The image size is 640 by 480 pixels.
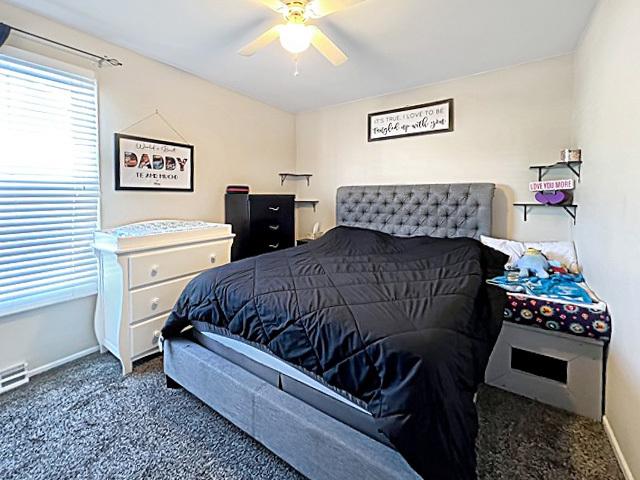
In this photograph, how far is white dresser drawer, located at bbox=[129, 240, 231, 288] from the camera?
2.28 metres

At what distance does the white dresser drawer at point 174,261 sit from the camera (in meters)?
2.28

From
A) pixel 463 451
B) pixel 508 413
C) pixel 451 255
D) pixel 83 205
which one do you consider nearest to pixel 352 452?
pixel 463 451

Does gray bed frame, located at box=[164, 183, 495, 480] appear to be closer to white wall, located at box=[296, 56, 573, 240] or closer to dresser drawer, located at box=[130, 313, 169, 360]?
dresser drawer, located at box=[130, 313, 169, 360]

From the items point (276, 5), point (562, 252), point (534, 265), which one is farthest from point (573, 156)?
point (276, 5)

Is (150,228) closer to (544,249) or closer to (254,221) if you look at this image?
(254,221)

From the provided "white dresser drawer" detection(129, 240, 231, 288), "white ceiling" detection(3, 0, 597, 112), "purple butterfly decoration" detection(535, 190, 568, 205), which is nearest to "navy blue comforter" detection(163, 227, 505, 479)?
"white dresser drawer" detection(129, 240, 231, 288)

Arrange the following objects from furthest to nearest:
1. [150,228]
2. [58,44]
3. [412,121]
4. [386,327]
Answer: [412,121]
[150,228]
[58,44]
[386,327]

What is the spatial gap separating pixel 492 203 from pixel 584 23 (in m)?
1.40

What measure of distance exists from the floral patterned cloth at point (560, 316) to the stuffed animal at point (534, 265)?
18.9 inches

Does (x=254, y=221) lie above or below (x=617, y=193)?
below

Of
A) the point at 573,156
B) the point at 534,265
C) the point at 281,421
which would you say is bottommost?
the point at 281,421

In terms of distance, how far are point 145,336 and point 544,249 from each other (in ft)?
10.3

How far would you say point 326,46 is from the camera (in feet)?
7.11

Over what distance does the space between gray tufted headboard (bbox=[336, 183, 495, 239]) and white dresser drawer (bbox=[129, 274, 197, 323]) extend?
6.77ft
